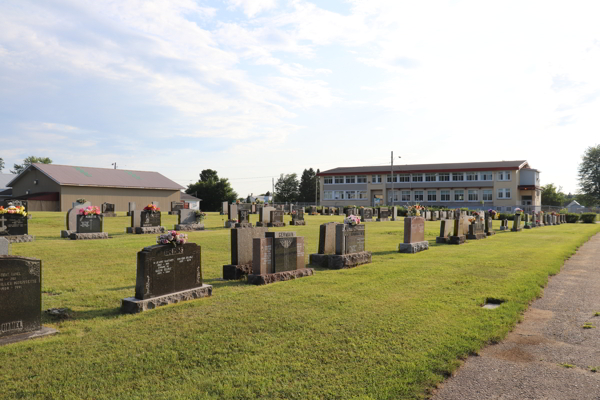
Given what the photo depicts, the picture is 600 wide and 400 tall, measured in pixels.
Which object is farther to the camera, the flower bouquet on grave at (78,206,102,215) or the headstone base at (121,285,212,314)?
the flower bouquet on grave at (78,206,102,215)

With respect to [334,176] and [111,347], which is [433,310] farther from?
[334,176]

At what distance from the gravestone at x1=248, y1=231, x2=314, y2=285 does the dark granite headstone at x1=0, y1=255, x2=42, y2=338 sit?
417 cm

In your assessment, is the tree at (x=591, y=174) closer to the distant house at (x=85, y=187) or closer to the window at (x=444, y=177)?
the window at (x=444, y=177)

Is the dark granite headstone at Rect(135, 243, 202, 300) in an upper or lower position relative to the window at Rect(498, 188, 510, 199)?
lower

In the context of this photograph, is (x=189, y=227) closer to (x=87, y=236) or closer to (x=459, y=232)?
(x=87, y=236)

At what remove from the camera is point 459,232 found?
60.7 feet

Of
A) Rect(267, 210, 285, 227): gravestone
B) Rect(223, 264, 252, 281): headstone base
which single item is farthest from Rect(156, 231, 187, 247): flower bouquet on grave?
Rect(267, 210, 285, 227): gravestone

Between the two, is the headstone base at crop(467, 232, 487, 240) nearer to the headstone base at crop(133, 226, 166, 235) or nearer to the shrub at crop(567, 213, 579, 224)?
the headstone base at crop(133, 226, 166, 235)

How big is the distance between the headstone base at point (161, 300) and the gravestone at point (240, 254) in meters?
1.72

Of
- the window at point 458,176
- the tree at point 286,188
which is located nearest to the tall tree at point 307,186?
the tree at point 286,188

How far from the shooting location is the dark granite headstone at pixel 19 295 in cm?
529

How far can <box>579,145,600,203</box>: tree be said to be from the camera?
78.4 meters

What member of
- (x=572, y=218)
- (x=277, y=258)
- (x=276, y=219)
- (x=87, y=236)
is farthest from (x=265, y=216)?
(x=572, y=218)

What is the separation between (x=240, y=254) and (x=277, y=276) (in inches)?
47.4
